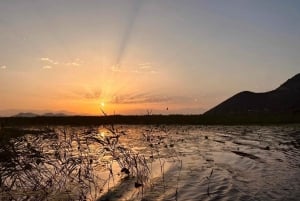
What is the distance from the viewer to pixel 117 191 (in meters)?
16.7

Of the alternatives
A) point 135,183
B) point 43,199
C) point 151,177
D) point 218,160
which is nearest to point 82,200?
point 43,199

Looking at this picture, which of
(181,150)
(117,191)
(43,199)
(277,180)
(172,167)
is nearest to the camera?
(43,199)

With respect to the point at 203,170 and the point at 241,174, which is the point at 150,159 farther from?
the point at 241,174

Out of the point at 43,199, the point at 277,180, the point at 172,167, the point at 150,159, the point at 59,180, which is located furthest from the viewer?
the point at 150,159

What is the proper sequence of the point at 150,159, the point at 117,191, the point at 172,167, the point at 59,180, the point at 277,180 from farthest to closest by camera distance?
the point at 150,159
the point at 172,167
the point at 277,180
the point at 59,180
the point at 117,191

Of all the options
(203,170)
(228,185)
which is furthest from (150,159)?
(228,185)

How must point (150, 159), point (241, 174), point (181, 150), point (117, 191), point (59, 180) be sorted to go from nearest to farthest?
point (117, 191) < point (59, 180) < point (241, 174) < point (150, 159) < point (181, 150)

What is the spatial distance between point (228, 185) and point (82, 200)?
22.4 feet

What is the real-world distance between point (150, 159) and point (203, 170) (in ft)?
15.5

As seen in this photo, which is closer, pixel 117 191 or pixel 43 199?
pixel 43 199

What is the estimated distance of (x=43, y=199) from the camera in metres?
14.9

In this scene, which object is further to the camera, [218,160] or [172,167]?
[218,160]

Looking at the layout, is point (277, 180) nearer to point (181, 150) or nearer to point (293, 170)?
point (293, 170)

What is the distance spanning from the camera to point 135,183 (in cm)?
1756
